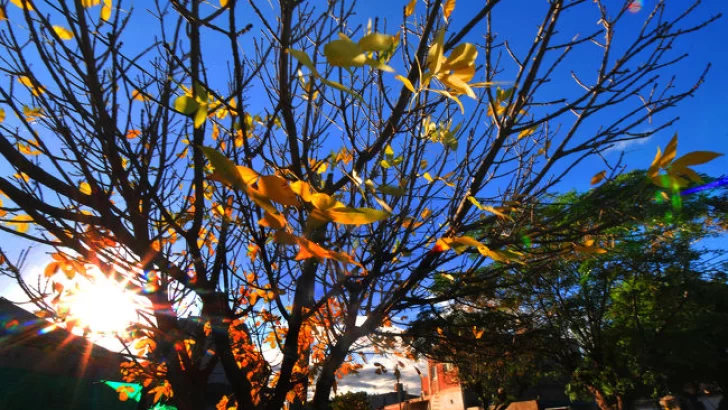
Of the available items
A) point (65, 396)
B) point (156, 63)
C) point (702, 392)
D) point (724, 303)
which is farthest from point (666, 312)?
point (65, 396)

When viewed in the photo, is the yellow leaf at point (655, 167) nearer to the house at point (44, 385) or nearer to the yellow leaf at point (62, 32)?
the yellow leaf at point (62, 32)

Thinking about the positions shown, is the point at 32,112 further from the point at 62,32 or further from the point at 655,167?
the point at 655,167

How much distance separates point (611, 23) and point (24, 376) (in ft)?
36.0

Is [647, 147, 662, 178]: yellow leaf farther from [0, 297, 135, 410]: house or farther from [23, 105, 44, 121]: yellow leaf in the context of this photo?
[0, 297, 135, 410]: house

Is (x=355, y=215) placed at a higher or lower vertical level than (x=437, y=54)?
lower

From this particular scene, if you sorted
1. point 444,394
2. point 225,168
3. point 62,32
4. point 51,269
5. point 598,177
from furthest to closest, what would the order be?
point 444,394, point 51,269, point 62,32, point 598,177, point 225,168

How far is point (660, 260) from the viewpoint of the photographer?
427 inches

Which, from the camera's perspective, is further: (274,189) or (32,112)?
(32,112)

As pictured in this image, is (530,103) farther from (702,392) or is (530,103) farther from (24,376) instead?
(702,392)

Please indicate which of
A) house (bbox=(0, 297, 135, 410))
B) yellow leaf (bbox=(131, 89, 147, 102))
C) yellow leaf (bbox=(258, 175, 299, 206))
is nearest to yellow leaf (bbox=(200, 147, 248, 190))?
yellow leaf (bbox=(258, 175, 299, 206))

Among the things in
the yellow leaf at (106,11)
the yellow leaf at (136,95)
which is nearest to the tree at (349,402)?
the yellow leaf at (136,95)

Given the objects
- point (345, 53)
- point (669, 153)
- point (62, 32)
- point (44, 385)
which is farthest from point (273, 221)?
point (44, 385)

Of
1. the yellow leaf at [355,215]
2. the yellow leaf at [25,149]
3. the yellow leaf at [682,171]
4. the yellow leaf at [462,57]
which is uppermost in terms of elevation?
the yellow leaf at [25,149]

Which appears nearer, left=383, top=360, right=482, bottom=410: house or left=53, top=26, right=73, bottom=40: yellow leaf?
left=53, top=26, right=73, bottom=40: yellow leaf
